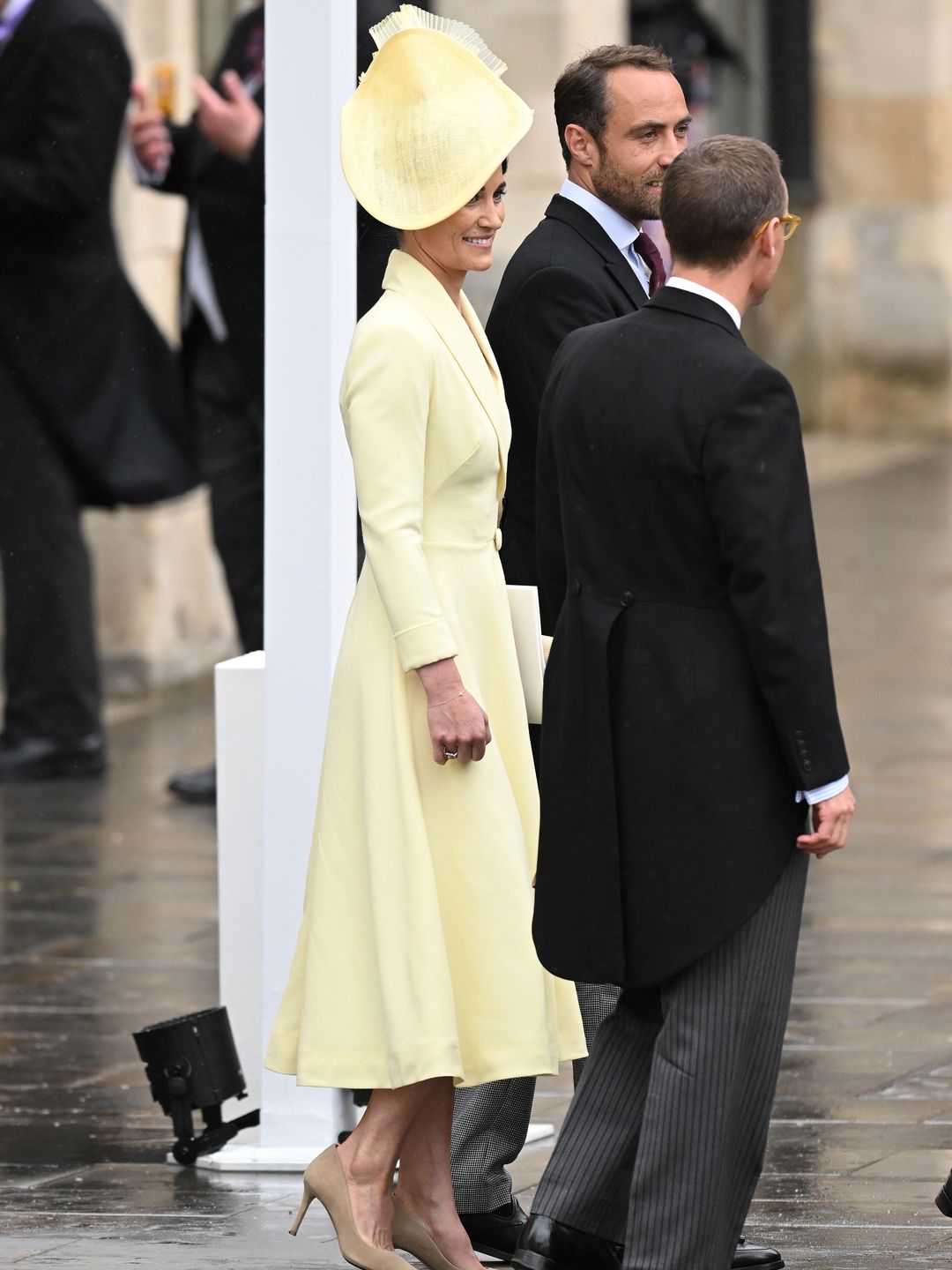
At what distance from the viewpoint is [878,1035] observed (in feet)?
19.9

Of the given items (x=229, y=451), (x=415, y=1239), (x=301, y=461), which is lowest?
(x=415, y=1239)

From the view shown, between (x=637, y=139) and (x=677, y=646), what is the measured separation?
1177 millimetres

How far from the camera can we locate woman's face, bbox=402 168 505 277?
4.41 m

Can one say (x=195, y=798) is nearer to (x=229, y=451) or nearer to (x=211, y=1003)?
(x=229, y=451)

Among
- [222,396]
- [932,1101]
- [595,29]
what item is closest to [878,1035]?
[932,1101]

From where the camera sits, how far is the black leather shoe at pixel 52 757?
9.55 m

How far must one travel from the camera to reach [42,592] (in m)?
9.55

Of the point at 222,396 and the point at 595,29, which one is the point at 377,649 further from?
the point at 595,29

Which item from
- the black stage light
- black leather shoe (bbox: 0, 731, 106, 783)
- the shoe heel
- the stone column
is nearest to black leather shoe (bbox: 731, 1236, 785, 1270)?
the shoe heel

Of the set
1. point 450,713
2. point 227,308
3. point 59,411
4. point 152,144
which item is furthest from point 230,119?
point 450,713

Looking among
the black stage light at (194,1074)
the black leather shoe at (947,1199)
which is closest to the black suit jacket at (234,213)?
the black stage light at (194,1074)

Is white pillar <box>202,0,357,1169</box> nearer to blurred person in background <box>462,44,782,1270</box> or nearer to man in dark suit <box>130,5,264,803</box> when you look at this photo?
blurred person in background <box>462,44,782,1270</box>

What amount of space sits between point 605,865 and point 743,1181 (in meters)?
0.49

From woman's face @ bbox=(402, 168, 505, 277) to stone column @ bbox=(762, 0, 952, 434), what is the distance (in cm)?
1660
